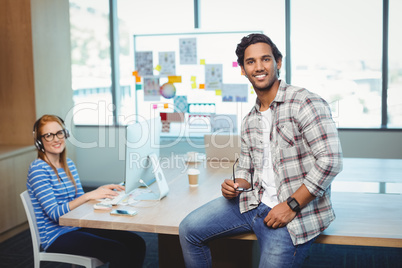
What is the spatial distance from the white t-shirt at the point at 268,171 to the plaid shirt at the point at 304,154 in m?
0.03

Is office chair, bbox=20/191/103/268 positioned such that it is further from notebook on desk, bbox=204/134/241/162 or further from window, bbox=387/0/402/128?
window, bbox=387/0/402/128

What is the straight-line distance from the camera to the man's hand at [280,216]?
5.69 ft

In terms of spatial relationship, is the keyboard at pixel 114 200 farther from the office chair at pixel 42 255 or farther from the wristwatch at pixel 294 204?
the wristwatch at pixel 294 204

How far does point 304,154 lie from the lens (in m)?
1.80

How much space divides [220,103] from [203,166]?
1.80 metres

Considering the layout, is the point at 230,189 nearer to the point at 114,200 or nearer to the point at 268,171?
the point at 268,171

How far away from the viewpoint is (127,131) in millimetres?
2031

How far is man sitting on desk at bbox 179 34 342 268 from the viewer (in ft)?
5.62

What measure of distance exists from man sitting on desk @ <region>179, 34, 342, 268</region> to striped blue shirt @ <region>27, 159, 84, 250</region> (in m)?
0.69

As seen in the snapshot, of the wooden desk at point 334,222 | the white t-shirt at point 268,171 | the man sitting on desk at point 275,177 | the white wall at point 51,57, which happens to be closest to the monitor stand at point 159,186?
the wooden desk at point 334,222

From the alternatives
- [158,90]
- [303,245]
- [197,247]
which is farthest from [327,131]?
[158,90]

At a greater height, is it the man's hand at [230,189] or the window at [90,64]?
the window at [90,64]

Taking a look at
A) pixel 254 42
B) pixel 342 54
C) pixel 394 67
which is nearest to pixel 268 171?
pixel 254 42

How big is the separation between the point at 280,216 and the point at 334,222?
12.9 inches
